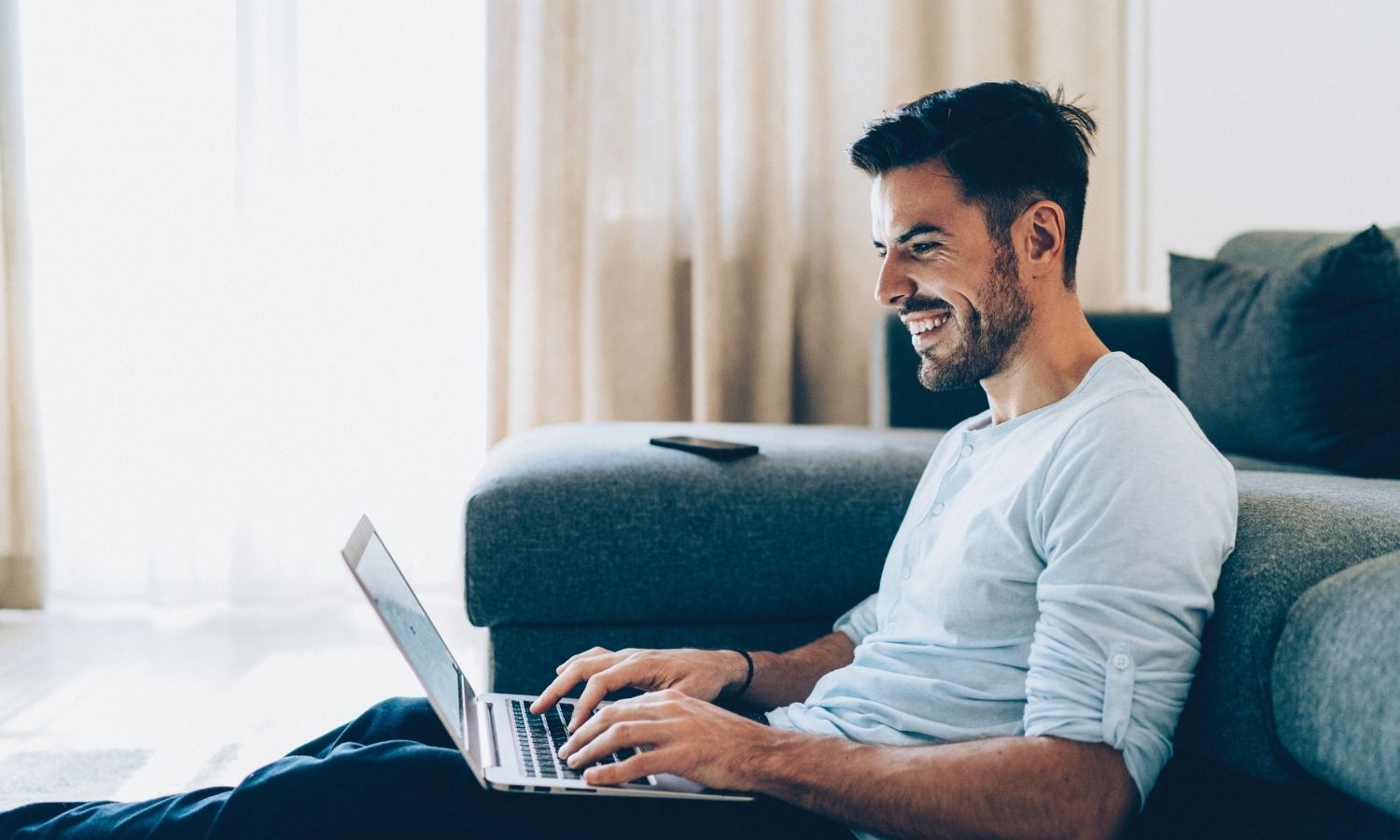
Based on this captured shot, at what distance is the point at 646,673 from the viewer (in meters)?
1.07

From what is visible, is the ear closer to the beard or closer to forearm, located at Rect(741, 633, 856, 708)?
the beard

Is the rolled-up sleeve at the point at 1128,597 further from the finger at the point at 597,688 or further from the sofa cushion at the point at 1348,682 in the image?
the finger at the point at 597,688

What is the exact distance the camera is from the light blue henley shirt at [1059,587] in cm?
77

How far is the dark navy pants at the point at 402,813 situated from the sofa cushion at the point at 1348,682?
332 millimetres

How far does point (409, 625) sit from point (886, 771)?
1.43ft

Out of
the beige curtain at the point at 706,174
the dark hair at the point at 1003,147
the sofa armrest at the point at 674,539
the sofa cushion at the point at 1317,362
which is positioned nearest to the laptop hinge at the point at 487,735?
the sofa armrest at the point at 674,539

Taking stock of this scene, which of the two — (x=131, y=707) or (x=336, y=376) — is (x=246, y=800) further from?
(x=336, y=376)

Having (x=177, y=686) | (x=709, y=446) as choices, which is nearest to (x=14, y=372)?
(x=177, y=686)

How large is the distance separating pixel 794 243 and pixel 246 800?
2.09 meters

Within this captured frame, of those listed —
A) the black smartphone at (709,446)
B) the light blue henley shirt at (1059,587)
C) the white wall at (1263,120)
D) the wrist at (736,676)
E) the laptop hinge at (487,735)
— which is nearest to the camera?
the light blue henley shirt at (1059,587)

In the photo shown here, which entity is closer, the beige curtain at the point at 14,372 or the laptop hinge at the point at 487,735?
the laptop hinge at the point at 487,735

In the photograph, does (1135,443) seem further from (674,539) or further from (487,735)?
(674,539)

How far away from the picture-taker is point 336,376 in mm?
2684

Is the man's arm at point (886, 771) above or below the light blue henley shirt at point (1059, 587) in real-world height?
below
